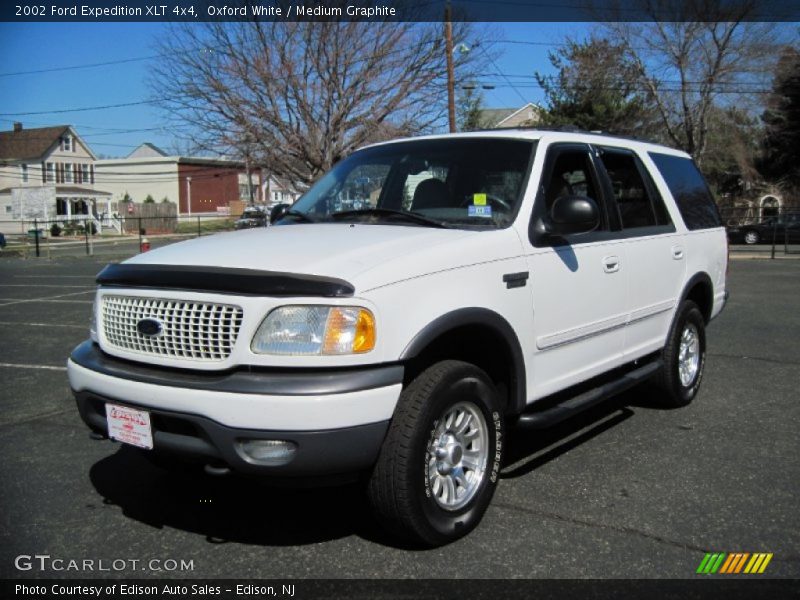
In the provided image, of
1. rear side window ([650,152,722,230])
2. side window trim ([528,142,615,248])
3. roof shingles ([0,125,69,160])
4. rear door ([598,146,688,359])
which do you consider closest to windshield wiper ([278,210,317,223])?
side window trim ([528,142,615,248])

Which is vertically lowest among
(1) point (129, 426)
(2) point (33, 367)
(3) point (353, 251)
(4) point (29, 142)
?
(2) point (33, 367)

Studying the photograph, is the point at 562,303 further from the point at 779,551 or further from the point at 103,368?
the point at 103,368

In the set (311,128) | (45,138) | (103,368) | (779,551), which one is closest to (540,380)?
(779,551)

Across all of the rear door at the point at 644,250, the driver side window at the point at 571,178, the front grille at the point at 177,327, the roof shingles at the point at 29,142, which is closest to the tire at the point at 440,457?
the front grille at the point at 177,327

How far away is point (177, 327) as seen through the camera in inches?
123

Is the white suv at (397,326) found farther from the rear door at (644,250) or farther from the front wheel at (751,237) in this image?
the front wheel at (751,237)

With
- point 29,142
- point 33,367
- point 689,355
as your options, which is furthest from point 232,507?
point 29,142

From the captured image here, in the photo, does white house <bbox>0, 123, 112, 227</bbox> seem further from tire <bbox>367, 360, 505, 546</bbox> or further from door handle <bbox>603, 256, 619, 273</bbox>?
tire <bbox>367, 360, 505, 546</bbox>

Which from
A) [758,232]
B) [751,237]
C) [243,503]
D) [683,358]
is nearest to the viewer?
[243,503]

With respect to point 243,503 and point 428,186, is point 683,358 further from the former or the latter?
point 243,503

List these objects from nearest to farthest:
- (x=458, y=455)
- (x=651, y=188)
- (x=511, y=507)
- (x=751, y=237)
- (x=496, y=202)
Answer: (x=458, y=455) < (x=511, y=507) < (x=496, y=202) < (x=651, y=188) < (x=751, y=237)

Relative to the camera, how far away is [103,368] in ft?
11.0

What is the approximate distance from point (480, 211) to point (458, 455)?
4.31 feet
